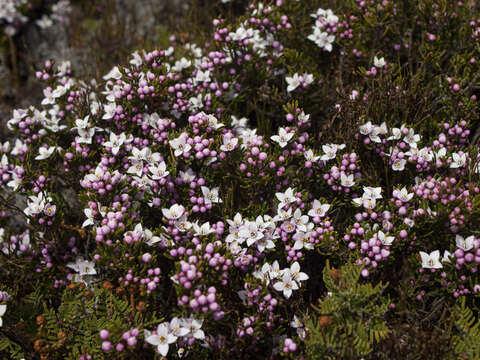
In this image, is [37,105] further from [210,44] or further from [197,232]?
[197,232]

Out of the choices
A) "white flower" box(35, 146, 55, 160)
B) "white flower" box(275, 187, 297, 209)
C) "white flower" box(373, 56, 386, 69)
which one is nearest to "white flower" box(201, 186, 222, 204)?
"white flower" box(275, 187, 297, 209)

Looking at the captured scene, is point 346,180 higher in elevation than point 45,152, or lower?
higher

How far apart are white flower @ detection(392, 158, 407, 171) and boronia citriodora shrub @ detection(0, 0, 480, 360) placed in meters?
0.04

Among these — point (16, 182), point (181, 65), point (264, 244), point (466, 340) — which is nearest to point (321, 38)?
point (181, 65)

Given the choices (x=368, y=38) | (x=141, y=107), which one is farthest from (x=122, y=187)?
(x=368, y=38)

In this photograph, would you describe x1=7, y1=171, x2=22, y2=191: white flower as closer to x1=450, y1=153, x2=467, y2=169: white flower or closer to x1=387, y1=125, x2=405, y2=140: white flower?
x1=387, y1=125, x2=405, y2=140: white flower

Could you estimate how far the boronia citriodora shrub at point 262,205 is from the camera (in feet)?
A: 10.1

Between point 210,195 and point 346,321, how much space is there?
58.1 inches

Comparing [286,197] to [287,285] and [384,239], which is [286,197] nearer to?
[287,285]

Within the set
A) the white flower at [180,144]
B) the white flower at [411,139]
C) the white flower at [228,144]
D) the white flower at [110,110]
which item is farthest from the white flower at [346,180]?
the white flower at [110,110]

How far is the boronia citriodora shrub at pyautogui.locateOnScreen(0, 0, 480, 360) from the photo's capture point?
3078mm

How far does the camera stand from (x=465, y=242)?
129 inches

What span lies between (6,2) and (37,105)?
2411 millimetres

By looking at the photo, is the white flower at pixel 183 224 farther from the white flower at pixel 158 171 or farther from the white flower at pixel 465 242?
the white flower at pixel 465 242
